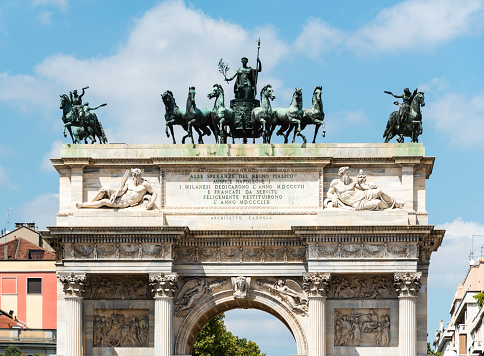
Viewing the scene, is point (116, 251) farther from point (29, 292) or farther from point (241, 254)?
point (29, 292)

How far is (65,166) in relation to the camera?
175 ft

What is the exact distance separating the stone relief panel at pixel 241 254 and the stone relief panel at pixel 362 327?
2478 mm

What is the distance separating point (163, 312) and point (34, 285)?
29817 millimetres

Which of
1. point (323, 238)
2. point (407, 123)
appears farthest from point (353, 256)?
point (407, 123)

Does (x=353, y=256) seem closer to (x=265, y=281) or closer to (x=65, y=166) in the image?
(x=265, y=281)

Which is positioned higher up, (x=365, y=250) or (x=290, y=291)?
(x=365, y=250)

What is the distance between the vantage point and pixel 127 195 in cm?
5272

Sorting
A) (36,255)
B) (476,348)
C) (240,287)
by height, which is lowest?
(240,287)

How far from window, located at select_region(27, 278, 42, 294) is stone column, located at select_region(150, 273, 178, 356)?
29.4 m

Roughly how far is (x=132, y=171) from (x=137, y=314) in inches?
198

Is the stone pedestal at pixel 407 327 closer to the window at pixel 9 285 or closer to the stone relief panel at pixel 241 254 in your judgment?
the stone relief panel at pixel 241 254

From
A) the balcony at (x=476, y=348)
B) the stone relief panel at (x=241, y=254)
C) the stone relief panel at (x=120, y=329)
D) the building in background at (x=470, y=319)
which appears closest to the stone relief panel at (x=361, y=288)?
the stone relief panel at (x=241, y=254)

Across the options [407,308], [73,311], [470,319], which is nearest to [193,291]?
[73,311]

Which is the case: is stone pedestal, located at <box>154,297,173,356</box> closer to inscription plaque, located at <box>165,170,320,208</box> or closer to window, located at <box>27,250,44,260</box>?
inscription plaque, located at <box>165,170,320,208</box>
